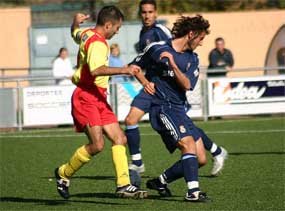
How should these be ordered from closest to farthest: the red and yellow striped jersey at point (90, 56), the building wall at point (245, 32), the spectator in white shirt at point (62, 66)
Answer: the red and yellow striped jersey at point (90, 56), the spectator in white shirt at point (62, 66), the building wall at point (245, 32)

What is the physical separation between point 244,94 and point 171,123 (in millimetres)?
11846

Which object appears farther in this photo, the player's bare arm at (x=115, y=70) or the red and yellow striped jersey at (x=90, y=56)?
the red and yellow striped jersey at (x=90, y=56)

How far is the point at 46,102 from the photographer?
65.8 feet

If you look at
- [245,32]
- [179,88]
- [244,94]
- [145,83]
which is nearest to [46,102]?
[244,94]

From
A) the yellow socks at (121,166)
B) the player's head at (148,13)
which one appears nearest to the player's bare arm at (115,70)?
the yellow socks at (121,166)

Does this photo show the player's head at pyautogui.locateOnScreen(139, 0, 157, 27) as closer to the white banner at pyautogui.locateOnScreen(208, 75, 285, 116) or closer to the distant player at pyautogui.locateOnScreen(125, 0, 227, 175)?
the distant player at pyautogui.locateOnScreen(125, 0, 227, 175)

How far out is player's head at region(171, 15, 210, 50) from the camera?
30.5 ft

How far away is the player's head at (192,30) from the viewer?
366 inches

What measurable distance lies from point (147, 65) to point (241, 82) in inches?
447

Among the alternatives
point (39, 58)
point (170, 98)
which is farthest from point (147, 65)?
point (39, 58)

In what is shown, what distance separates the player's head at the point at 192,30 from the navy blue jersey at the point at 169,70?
0.36ft

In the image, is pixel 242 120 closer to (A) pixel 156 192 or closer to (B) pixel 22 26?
(B) pixel 22 26

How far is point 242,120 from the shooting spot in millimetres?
21203

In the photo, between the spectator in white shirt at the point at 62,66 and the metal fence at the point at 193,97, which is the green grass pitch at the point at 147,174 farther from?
the spectator in white shirt at the point at 62,66
